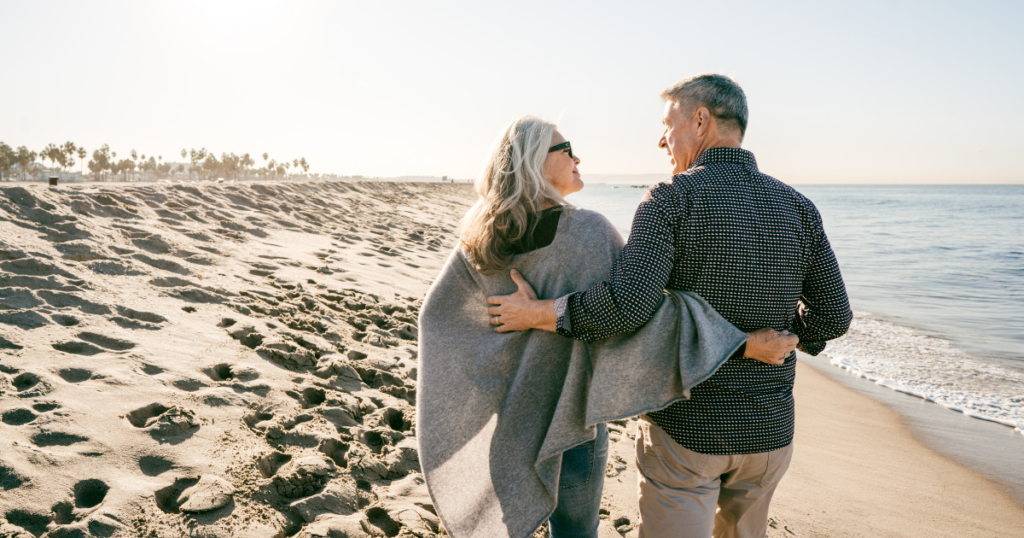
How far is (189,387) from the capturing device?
3293mm

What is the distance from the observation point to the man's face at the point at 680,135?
198 centimetres

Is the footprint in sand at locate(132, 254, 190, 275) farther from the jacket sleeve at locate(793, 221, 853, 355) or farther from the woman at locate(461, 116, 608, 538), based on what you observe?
the jacket sleeve at locate(793, 221, 853, 355)

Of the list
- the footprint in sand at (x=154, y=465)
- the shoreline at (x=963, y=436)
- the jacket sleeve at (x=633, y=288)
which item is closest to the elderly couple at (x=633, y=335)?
the jacket sleeve at (x=633, y=288)

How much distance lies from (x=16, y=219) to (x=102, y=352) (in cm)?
334

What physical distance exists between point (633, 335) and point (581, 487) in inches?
23.1

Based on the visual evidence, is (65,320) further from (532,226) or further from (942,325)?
(942,325)

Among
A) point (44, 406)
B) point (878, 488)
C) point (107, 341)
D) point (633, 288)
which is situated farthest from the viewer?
point (878, 488)

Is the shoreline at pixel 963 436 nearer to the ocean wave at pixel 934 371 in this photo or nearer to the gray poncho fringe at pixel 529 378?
the ocean wave at pixel 934 371

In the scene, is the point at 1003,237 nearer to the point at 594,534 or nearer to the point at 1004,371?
the point at 1004,371

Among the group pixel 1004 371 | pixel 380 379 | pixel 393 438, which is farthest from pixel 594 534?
pixel 1004 371

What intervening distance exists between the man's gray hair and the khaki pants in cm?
109

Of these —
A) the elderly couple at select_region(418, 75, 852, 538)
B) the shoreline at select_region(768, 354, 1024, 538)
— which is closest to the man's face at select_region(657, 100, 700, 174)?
the elderly couple at select_region(418, 75, 852, 538)

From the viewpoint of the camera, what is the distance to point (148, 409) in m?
2.98

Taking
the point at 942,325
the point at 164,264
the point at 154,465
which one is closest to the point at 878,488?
the point at 154,465
